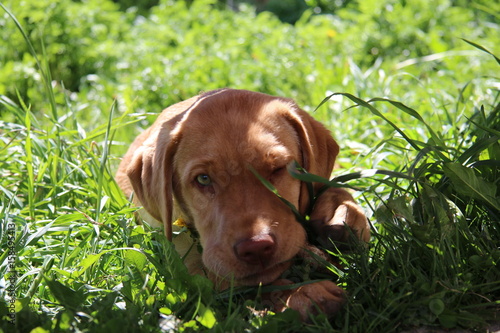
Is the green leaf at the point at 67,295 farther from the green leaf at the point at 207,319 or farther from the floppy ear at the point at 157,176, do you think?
the floppy ear at the point at 157,176

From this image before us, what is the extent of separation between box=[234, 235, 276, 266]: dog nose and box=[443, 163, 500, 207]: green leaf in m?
0.99

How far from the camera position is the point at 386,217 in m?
2.95

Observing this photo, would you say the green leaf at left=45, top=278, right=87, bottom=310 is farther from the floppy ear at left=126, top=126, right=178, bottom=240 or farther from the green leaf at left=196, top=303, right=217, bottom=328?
the floppy ear at left=126, top=126, right=178, bottom=240

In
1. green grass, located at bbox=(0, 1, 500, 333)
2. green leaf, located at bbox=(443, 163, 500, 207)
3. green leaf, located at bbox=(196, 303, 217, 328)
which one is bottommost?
green grass, located at bbox=(0, 1, 500, 333)

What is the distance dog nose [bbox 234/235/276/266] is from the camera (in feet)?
8.96

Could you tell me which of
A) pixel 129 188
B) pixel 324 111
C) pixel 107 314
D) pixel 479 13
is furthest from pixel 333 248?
pixel 479 13

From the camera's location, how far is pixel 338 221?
3100mm

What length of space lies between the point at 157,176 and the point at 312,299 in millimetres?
1251

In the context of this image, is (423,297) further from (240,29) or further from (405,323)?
(240,29)

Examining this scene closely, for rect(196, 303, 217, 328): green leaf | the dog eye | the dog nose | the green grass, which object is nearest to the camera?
rect(196, 303, 217, 328): green leaf

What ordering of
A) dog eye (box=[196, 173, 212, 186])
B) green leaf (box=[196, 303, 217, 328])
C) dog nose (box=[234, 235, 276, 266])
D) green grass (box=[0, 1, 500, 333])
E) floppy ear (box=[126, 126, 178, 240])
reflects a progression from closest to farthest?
green leaf (box=[196, 303, 217, 328]) → green grass (box=[0, 1, 500, 333]) → dog nose (box=[234, 235, 276, 266]) → dog eye (box=[196, 173, 212, 186]) → floppy ear (box=[126, 126, 178, 240])

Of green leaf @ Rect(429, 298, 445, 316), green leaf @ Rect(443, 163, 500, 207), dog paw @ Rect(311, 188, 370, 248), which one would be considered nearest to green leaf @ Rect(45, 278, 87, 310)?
dog paw @ Rect(311, 188, 370, 248)

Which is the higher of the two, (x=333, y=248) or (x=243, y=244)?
(x=243, y=244)

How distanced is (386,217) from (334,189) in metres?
0.50
